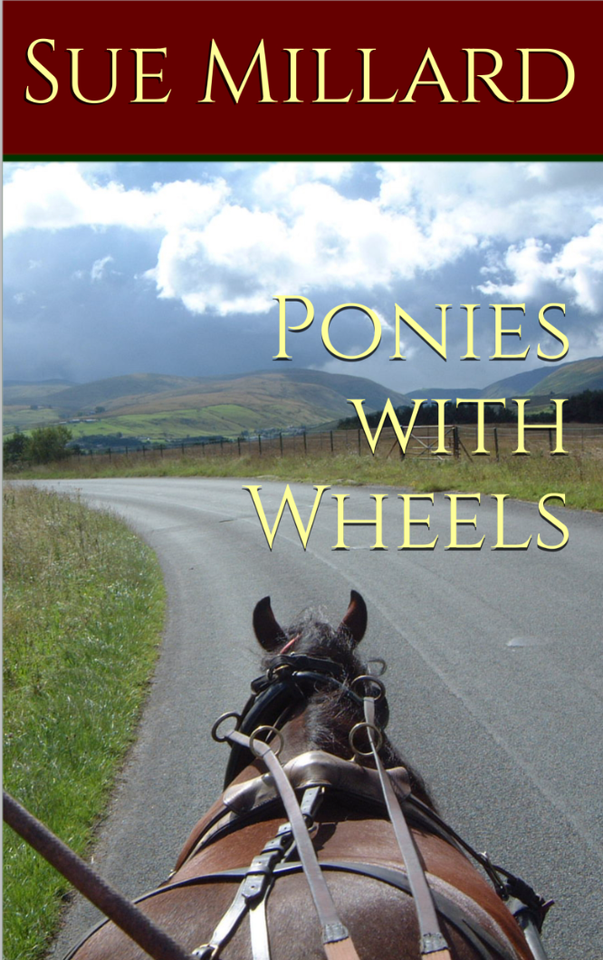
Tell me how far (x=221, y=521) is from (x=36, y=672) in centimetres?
879

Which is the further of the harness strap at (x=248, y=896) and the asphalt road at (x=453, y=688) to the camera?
the asphalt road at (x=453, y=688)

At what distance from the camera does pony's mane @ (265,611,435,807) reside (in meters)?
1.95

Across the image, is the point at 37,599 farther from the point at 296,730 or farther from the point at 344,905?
the point at 344,905

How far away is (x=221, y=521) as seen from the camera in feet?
48.0

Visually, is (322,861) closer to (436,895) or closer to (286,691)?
(436,895)

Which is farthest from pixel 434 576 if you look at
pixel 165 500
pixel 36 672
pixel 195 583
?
pixel 165 500

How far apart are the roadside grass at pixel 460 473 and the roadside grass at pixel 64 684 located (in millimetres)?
7949

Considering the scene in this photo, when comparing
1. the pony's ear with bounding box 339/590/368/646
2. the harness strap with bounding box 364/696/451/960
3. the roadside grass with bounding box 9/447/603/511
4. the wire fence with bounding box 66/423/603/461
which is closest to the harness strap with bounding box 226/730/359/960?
the harness strap with bounding box 364/696/451/960

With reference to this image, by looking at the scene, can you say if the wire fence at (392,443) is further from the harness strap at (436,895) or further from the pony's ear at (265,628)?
the harness strap at (436,895)

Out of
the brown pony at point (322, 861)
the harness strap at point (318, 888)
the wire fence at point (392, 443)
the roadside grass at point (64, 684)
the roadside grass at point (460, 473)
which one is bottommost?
the roadside grass at point (64, 684)

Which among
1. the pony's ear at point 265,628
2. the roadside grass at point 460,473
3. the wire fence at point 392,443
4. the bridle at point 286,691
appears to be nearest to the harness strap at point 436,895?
the bridle at point 286,691

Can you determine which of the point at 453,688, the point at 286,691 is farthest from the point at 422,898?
the point at 453,688

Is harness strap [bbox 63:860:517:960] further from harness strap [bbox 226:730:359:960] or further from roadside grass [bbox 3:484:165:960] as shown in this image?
roadside grass [bbox 3:484:165:960]

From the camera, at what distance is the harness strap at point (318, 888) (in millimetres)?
1157
